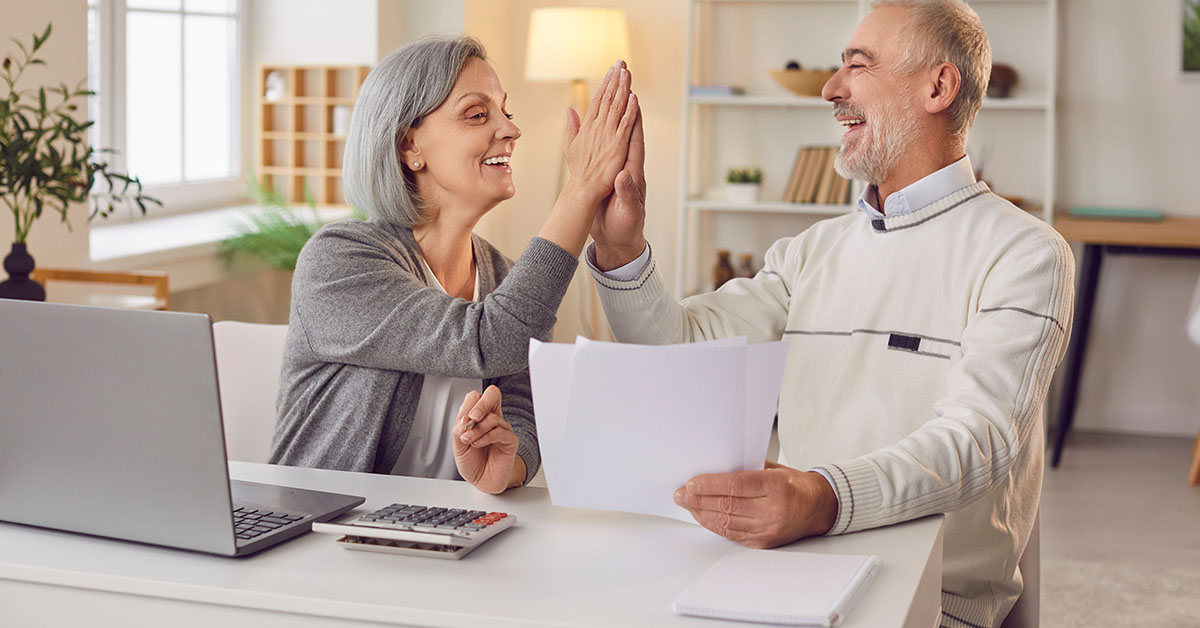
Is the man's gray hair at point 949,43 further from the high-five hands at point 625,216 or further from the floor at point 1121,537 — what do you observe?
the floor at point 1121,537

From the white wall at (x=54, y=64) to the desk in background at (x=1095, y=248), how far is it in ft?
10.4

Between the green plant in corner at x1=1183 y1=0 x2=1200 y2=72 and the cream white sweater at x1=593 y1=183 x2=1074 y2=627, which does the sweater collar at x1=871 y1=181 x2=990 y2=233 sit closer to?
the cream white sweater at x1=593 y1=183 x2=1074 y2=627

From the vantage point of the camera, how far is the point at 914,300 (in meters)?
1.66

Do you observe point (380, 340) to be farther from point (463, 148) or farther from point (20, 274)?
point (20, 274)

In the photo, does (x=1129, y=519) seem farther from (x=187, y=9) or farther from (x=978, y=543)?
(x=187, y=9)

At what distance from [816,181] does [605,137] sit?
3.24 meters

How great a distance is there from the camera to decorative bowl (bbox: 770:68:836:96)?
14.9 ft

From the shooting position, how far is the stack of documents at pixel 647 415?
108 cm

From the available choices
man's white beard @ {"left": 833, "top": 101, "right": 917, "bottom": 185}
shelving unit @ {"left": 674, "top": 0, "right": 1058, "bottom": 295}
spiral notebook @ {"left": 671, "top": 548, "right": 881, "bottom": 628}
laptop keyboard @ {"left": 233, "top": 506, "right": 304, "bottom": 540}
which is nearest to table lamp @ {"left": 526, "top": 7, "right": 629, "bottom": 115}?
shelving unit @ {"left": 674, "top": 0, "right": 1058, "bottom": 295}

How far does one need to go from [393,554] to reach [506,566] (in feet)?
0.36

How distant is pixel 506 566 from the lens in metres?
1.11

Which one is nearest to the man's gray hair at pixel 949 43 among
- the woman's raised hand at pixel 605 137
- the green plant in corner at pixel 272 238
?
the woman's raised hand at pixel 605 137

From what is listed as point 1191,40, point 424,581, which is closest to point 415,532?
point 424,581

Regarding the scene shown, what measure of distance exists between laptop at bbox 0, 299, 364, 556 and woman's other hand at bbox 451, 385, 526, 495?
0.23 m
